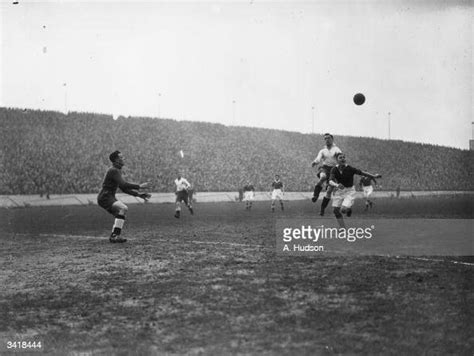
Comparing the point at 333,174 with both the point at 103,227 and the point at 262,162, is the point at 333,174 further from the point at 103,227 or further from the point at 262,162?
the point at 262,162

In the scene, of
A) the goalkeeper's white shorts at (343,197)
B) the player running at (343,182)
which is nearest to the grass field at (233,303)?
the goalkeeper's white shorts at (343,197)

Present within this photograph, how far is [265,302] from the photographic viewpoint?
6.16m

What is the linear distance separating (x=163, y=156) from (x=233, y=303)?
35537 millimetres

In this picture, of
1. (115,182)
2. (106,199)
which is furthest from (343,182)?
(106,199)

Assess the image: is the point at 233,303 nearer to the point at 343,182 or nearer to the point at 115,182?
the point at 115,182

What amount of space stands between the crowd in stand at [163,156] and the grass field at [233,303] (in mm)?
23586

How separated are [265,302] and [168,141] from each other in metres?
37.7

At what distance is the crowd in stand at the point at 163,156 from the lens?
109 feet

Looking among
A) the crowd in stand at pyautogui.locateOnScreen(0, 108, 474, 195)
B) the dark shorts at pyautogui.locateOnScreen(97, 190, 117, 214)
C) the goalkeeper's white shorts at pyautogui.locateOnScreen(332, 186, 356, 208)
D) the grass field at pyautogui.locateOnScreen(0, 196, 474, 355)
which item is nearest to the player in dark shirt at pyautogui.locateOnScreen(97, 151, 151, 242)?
the dark shorts at pyautogui.locateOnScreen(97, 190, 117, 214)

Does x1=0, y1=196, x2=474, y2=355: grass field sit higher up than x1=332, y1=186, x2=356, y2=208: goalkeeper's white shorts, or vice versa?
x1=332, y1=186, x2=356, y2=208: goalkeeper's white shorts

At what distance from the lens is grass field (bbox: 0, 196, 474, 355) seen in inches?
190

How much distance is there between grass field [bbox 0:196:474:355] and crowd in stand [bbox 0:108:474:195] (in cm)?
2359

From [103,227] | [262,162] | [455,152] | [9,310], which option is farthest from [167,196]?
[455,152]

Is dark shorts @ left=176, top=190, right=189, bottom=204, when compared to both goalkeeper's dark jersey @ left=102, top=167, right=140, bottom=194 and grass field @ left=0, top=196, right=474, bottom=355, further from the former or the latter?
grass field @ left=0, top=196, right=474, bottom=355
